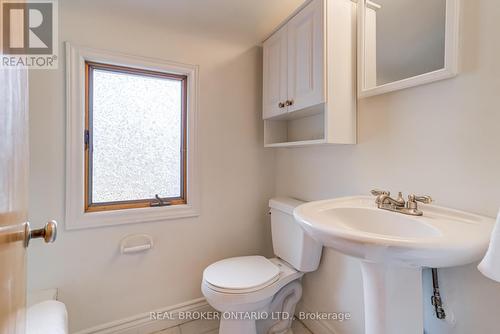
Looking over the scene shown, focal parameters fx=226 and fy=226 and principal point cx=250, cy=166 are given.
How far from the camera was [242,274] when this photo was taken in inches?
51.2

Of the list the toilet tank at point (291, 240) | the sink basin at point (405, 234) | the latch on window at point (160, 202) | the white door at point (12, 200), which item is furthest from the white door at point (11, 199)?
the toilet tank at point (291, 240)

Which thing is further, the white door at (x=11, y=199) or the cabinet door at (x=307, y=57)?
the cabinet door at (x=307, y=57)

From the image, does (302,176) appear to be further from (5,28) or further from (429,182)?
(5,28)

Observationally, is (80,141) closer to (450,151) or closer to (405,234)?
(405,234)

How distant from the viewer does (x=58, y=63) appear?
4.10 ft

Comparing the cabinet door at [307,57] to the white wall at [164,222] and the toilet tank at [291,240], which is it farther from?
the toilet tank at [291,240]

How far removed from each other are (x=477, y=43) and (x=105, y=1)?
67.9 inches

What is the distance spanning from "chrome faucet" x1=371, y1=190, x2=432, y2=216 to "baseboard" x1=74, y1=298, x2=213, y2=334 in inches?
54.1

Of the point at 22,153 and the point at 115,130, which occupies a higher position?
the point at 115,130

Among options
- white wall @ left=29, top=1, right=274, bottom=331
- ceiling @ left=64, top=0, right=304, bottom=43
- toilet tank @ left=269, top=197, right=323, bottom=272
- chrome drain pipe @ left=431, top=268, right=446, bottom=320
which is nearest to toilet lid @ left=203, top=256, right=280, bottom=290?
toilet tank @ left=269, top=197, right=323, bottom=272

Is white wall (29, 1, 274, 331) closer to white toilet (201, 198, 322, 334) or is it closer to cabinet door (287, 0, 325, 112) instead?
white toilet (201, 198, 322, 334)

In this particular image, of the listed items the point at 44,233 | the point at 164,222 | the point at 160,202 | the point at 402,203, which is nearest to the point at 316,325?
the point at 402,203

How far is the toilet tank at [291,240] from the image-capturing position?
1.38 metres

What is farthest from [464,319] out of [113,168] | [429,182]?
[113,168]
